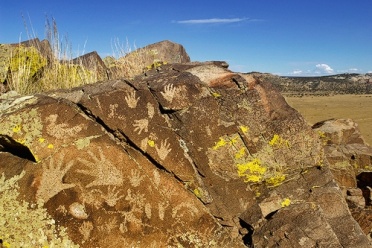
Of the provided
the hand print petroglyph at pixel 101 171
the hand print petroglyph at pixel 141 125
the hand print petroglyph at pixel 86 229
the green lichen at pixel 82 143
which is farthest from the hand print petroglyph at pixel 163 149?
the hand print petroglyph at pixel 86 229

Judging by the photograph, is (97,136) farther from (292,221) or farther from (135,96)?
(292,221)

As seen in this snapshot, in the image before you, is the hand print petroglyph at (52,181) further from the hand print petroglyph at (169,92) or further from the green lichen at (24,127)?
the hand print petroglyph at (169,92)

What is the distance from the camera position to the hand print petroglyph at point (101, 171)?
423 centimetres

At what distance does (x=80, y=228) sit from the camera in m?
4.11

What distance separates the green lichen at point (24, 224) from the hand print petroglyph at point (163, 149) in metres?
1.39

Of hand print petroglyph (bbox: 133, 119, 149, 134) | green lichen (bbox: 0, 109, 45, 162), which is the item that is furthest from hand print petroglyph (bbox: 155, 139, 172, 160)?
green lichen (bbox: 0, 109, 45, 162)

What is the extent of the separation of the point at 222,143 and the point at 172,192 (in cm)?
93

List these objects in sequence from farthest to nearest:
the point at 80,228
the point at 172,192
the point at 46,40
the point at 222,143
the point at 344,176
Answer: the point at 46,40 < the point at 344,176 < the point at 222,143 < the point at 172,192 < the point at 80,228

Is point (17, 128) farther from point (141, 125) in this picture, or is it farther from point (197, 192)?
point (197, 192)

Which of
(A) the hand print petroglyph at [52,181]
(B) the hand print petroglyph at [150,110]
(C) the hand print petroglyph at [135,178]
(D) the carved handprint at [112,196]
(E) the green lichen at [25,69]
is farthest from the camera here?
(E) the green lichen at [25,69]

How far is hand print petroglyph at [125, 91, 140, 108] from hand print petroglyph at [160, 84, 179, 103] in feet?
1.16

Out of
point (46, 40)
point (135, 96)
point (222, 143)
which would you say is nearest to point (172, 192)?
point (222, 143)

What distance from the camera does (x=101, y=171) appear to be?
426 centimetres

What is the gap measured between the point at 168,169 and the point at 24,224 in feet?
5.62
